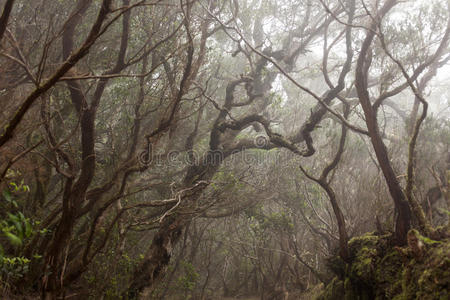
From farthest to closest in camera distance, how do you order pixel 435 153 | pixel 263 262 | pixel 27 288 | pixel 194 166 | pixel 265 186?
pixel 263 262
pixel 265 186
pixel 194 166
pixel 435 153
pixel 27 288

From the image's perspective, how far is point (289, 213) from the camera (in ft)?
26.5

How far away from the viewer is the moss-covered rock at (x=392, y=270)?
96.6 inches

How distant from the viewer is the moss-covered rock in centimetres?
245

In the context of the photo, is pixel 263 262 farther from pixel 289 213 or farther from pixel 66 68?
pixel 66 68

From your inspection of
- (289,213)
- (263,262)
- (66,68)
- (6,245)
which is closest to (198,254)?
(263,262)

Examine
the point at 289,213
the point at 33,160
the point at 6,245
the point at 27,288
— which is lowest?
the point at 27,288

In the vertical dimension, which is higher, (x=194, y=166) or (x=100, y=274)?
(x=194, y=166)

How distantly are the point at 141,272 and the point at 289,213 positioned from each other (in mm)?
4182

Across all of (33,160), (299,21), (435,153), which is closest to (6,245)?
(33,160)

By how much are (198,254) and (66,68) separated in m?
9.02

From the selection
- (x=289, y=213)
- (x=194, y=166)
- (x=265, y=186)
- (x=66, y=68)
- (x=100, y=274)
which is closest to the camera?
(x=66, y=68)

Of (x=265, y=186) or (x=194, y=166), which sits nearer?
(x=194, y=166)

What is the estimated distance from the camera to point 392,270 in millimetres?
3223

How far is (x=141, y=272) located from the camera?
18.9 ft
